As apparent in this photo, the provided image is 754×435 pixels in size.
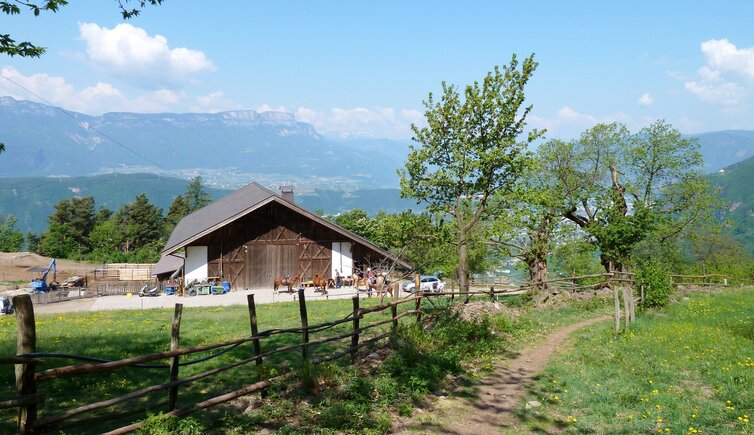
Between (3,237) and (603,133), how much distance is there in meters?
90.1

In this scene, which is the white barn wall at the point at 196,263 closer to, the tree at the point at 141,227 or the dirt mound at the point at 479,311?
the dirt mound at the point at 479,311

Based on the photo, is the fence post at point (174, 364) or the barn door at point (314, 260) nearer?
the fence post at point (174, 364)

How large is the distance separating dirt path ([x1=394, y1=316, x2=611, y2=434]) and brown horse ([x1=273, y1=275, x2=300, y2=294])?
23.6 metres

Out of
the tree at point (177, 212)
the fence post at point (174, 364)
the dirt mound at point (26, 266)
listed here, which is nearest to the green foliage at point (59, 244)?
the dirt mound at point (26, 266)

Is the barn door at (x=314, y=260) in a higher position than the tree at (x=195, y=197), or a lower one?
lower

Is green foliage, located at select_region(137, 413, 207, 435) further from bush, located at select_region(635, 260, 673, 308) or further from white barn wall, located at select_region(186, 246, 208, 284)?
white barn wall, located at select_region(186, 246, 208, 284)

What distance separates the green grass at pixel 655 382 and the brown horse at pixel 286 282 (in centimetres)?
2270

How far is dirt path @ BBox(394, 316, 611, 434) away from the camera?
8.15m

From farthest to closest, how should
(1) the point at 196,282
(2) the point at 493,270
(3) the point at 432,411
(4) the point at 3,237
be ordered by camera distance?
(4) the point at 3,237 → (2) the point at 493,270 → (1) the point at 196,282 → (3) the point at 432,411

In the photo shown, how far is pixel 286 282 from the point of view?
35688mm

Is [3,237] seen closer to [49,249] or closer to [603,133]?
[49,249]

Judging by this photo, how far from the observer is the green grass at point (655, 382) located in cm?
794

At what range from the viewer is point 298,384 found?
919 centimetres

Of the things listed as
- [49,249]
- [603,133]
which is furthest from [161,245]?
[603,133]
